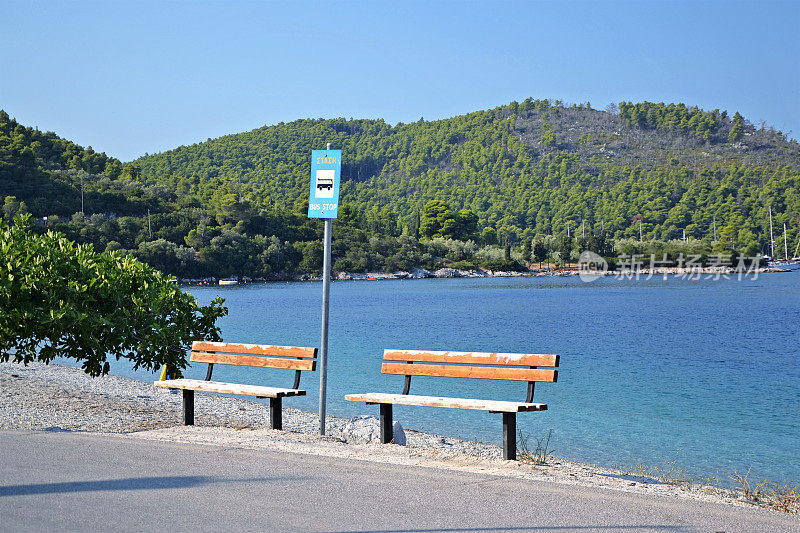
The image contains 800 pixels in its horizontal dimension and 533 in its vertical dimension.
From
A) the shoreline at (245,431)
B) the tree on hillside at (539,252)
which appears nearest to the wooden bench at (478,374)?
the shoreline at (245,431)

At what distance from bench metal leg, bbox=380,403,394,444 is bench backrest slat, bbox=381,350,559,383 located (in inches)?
16.3

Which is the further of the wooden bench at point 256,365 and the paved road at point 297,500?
the wooden bench at point 256,365

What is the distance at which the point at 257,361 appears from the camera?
29.4ft

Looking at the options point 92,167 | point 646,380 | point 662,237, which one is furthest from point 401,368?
point 662,237

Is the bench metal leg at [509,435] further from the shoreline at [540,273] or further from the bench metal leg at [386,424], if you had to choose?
the shoreline at [540,273]

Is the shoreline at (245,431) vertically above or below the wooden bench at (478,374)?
below

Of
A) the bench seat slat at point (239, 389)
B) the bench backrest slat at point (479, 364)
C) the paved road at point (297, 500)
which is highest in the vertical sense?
the bench backrest slat at point (479, 364)

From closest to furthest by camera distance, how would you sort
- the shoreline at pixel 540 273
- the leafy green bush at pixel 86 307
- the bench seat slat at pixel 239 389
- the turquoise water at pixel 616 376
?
the bench seat slat at pixel 239 389 → the leafy green bush at pixel 86 307 → the turquoise water at pixel 616 376 → the shoreline at pixel 540 273

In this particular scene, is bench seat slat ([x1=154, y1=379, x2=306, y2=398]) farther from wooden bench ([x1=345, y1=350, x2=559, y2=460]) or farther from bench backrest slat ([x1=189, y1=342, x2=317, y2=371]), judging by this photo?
wooden bench ([x1=345, y1=350, x2=559, y2=460])

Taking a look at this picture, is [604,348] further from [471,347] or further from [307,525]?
[307,525]

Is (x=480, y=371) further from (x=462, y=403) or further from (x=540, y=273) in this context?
(x=540, y=273)

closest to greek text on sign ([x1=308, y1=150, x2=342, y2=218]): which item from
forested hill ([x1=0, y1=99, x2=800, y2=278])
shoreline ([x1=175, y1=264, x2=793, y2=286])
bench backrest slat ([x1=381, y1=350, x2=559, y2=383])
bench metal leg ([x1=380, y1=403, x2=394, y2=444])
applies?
bench backrest slat ([x1=381, y1=350, x2=559, y2=383])

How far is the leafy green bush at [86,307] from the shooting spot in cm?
942

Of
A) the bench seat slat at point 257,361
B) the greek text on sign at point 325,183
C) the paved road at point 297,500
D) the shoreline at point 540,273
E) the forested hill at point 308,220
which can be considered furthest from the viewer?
the shoreline at point 540,273
